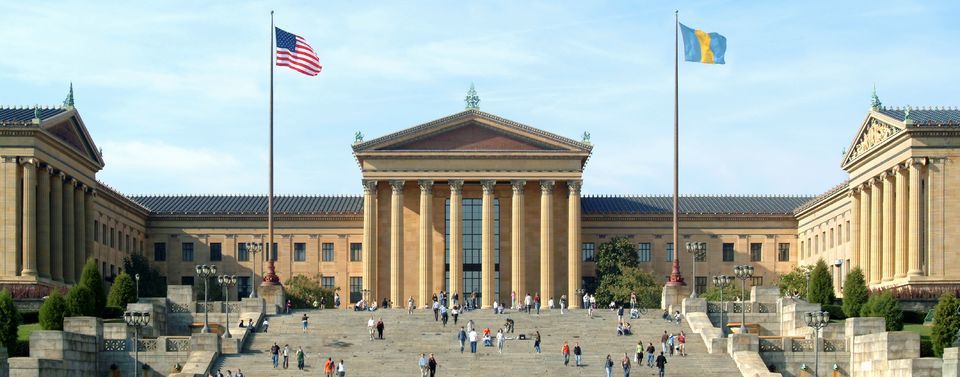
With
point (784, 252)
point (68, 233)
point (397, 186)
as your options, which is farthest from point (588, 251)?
point (68, 233)

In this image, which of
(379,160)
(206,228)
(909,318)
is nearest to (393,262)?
(379,160)

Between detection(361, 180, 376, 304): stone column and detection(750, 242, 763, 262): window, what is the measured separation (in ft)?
104

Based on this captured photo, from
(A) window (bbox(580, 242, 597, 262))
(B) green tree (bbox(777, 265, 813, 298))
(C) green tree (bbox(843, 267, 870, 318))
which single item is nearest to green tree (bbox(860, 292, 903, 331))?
(C) green tree (bbox(843, 267, 870, 318))

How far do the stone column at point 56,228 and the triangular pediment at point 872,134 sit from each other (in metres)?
52.2

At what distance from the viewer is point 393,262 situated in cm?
13725

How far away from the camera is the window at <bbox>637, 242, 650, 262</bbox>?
149625 mm

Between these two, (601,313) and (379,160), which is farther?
(379,160)

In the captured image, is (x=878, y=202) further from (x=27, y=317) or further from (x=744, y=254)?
(x=27, y=317)

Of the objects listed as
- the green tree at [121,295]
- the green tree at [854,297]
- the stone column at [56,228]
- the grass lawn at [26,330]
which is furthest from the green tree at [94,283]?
the green tree at [854,297]

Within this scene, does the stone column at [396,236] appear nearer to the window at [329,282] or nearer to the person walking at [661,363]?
the window at [329,282]

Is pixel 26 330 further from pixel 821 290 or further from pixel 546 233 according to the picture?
pixel 546 233

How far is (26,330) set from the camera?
101m

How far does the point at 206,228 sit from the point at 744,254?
42319mm

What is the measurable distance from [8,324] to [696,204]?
75700 mm
